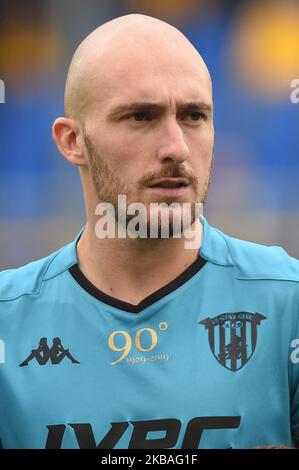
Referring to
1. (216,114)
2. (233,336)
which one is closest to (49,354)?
(233,336)

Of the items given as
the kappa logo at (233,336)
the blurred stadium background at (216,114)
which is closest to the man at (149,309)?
the kappa logo at (233,336)

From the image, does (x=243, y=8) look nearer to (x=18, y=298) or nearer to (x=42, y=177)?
(x=42, y=177)

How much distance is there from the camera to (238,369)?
1.43 metres

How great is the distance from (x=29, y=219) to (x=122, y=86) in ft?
3.72

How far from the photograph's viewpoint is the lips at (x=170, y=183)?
140 centimetres

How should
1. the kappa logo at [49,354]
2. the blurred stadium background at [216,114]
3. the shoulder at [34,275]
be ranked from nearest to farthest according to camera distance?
the kappa logo at [49,354] → the shoulder at [34,275] → the blurred stadium background at [216,114]

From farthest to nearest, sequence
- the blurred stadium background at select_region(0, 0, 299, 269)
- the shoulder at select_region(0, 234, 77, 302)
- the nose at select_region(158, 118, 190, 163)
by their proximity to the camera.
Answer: the blurred stadium background at select_region(0, 0, 299, 269), the shoulder at select_region(0, 234, 77, 302), the nose at select_region(158, 118, 190, 163)

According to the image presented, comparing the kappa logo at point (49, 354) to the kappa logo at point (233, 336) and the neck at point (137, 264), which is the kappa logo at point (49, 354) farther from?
the kappa logo at point (233, 336)

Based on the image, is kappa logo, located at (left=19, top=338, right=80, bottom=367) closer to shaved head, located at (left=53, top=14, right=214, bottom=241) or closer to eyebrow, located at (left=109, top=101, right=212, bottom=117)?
shaved head, located at (left=53, top=14, right=214, bottom=241)

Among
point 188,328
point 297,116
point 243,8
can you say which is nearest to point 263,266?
point 188,328

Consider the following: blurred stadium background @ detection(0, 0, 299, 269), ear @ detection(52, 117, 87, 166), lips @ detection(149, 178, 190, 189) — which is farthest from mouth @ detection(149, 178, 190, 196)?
blurred stadium background @ detection(0, 0, 299, 269)

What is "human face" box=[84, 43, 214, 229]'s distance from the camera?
4.54 feet

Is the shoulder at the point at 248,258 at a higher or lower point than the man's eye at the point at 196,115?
A: lower

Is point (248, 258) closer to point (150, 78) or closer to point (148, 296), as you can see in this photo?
point (148, 296)
